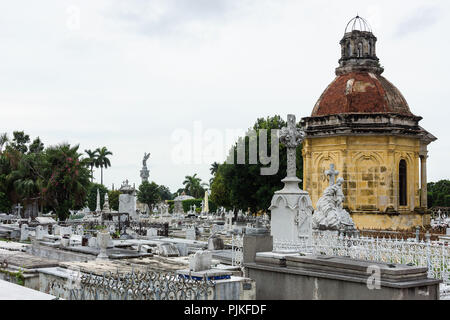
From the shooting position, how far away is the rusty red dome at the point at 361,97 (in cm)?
2825

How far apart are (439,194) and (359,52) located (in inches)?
1740

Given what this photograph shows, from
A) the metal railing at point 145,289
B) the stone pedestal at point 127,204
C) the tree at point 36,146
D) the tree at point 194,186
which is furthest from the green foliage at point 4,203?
the tree at point 194,186

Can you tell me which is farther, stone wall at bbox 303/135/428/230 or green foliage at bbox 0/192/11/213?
green foliage at bbox 0/192/11/213

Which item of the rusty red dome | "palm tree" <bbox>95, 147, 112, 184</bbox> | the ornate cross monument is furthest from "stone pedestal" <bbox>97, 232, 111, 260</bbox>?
"palm tree" <bbox>95, 147, 112, 184</bbox>

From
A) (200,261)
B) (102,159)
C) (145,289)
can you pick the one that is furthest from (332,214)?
(102,159)

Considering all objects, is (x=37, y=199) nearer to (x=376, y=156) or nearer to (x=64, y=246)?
(x=64, y=246)

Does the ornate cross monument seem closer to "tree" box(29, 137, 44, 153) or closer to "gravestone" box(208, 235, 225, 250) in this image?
"gravestone" box(208, 235, 225, 250)

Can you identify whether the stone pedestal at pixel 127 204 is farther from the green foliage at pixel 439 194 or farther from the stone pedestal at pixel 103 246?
the green foliage at pixel 439 194

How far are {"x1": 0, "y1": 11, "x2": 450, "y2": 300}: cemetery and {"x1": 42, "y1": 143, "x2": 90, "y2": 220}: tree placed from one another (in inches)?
4.7

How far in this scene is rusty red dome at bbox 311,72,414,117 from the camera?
92.7 feet

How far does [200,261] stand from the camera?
9.12 metres

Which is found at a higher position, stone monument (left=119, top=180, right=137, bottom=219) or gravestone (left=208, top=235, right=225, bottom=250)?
stone monument (left=119, top=180, right=137, bottom=219)

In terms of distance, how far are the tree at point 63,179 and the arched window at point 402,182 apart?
72.3ft

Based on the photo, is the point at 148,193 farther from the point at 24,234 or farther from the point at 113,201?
the point at 24,234
